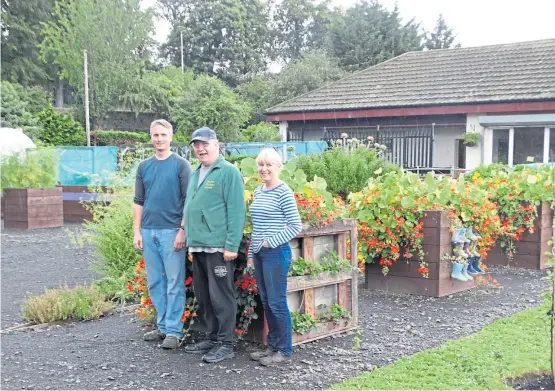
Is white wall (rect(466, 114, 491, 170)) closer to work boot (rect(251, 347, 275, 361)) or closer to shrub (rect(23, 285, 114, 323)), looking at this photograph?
shrub (rect(23, 285, 114, 323))

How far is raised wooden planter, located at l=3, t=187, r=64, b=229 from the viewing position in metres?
15.7

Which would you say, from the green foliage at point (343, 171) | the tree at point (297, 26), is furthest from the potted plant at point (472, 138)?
the tree at point (297, 26)

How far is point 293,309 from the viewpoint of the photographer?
231 inches

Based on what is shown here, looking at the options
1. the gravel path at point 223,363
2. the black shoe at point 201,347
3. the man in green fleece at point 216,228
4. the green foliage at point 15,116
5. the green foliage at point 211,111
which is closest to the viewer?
the gravel path at point 223,363

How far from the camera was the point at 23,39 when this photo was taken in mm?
46688

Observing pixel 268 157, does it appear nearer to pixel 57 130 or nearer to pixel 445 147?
pixel 445 147

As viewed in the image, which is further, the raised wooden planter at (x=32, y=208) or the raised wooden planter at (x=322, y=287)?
the raised wooden planter at (x=32, y=208)

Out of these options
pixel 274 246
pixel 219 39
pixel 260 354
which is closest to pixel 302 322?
pixel 260 354

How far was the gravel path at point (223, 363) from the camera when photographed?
15.9 feet

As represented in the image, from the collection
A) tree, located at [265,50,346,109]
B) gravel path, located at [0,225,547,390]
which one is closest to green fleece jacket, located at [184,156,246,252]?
gravel path, located at [0,225,547,390]

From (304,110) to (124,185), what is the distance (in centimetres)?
1546

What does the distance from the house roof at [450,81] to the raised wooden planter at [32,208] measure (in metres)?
10.9

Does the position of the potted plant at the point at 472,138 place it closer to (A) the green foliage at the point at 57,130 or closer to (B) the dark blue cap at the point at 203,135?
(B) the dark blue cap at the point at 203,135

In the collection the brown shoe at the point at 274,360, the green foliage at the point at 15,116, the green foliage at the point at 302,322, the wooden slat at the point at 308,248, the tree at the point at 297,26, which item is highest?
the tree at the point at 297,26
